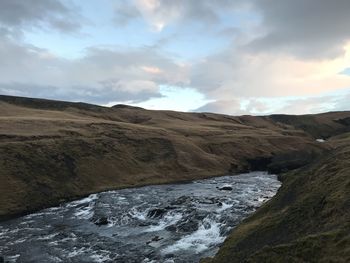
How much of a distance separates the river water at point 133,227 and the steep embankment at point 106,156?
6.74 m

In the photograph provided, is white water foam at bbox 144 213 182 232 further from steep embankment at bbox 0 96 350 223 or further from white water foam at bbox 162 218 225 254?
steep embankment at bbox 0 96 350 223

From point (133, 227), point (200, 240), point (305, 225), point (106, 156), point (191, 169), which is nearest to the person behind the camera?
point (305, 225)

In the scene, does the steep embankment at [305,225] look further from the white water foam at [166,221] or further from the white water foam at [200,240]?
the white water foam at [166,221]

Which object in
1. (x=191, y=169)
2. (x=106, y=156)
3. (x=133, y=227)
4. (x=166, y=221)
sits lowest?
(x=133, y=227)

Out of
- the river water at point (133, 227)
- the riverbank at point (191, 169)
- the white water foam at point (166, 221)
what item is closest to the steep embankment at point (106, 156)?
the riverbank at point (191, 169)

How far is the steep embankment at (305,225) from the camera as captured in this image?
19.3 m

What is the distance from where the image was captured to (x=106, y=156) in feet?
282

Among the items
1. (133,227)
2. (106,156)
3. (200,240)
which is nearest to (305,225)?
(200,240)

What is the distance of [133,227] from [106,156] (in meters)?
39.5

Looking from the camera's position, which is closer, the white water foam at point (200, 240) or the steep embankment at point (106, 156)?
the white water foam at point (200, 240)

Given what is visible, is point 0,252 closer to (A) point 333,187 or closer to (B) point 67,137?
(A) point 333,187

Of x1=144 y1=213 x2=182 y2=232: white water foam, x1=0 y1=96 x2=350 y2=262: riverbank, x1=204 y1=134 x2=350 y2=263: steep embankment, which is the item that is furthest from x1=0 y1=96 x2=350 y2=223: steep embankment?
x1=204 y1=134 x2=350 y2=263: steep embankment

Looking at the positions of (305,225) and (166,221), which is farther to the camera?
(166,221)

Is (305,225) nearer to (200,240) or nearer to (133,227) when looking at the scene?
(200,240)
